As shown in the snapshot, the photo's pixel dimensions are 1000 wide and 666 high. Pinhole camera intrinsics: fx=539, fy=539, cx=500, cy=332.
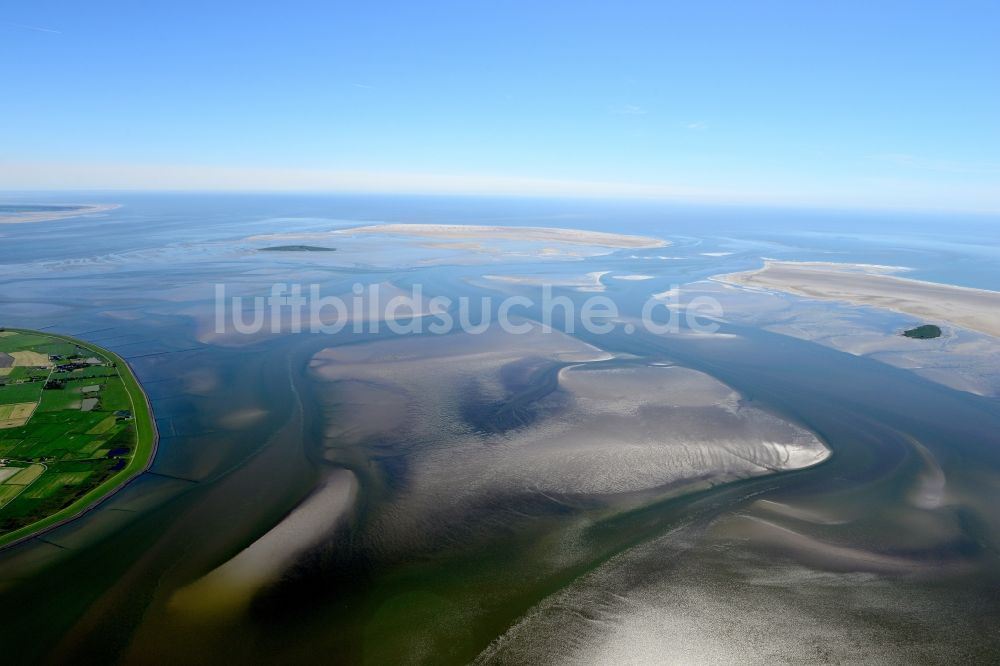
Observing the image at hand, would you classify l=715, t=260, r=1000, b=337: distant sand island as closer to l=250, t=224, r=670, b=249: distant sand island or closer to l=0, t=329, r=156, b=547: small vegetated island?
l=250, t=224, r=670, b=249: distant sand island

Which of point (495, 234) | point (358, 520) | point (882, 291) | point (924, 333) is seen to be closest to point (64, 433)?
point (358, 520)

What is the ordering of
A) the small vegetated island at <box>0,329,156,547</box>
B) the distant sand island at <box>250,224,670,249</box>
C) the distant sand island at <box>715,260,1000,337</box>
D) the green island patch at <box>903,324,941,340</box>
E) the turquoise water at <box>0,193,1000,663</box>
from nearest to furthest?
1. the turquoise water at <box>0,193,1000,663</box>
2. the small vegetated island at <box>0,329,156,547</box>
3. the green island patch at <box>903,324,941,340</box>
4. the distant sand island at <box>715,260,1000,337</box>
5. the distant sand island at <box>250,224,670,249</box>

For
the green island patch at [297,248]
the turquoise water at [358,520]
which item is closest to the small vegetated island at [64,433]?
the turquoise water at [358,520]

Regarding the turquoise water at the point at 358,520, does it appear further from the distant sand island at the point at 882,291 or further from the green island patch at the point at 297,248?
the green island patch at the point at 297,248

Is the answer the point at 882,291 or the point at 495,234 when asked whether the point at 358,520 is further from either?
the point at 495,234

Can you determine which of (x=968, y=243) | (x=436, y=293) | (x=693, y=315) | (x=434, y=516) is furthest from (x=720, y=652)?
(x=968, y=243)

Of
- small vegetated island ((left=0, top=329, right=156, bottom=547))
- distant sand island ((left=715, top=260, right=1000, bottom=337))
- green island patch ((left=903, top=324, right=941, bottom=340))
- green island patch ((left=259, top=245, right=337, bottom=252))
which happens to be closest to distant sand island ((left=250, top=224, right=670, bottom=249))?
green island patch ((left=259, top=245, right=337, bottom=252))

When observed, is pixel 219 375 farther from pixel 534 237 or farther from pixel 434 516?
pixel 534 237
